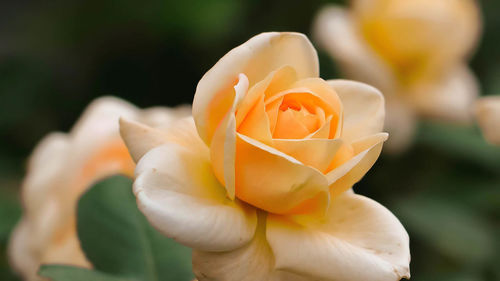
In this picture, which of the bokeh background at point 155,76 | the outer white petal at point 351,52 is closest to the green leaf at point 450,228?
the bokeh background at point 155,76

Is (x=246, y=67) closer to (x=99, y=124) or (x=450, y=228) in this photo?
(x=99, y=124)

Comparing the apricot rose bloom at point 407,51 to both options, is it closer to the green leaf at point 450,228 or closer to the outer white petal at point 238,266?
the green leaf at point 450,228

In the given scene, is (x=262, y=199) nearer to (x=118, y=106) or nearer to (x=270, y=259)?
(x=270, y=259)

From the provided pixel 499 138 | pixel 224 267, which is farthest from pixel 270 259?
pixel 499 138

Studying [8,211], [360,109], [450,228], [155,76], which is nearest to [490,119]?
[360,109]

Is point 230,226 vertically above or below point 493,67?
above
